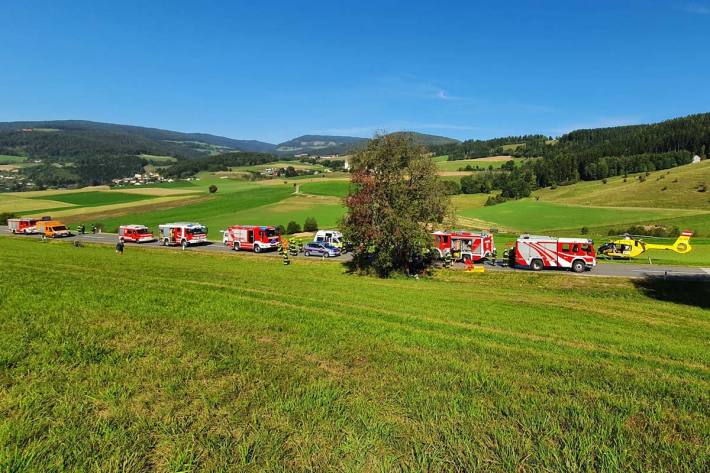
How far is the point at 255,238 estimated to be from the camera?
4644cm

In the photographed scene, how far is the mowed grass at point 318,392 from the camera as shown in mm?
4145

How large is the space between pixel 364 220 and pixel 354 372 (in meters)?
24.2

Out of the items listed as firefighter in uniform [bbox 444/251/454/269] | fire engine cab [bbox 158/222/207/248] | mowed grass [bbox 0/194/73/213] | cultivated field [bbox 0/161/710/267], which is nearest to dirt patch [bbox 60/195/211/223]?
cultivated field [bbox 0/161/710/267]

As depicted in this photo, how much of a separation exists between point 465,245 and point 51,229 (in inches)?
2363

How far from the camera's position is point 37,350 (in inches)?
250

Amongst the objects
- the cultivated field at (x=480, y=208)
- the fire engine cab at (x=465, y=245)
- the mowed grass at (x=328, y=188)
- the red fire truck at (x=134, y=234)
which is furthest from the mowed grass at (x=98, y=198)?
the fire engine cab at (x=465, y=245)

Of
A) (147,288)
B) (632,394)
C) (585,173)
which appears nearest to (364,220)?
(147,288)

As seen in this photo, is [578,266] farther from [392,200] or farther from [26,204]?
[26,204]

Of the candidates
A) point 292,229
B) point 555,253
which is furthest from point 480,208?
point 555,253

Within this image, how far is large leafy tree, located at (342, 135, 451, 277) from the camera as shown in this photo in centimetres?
2977

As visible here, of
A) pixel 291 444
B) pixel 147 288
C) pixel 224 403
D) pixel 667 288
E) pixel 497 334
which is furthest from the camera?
pixel 667 288

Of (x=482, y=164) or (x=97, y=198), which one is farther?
(x=482, y=164)

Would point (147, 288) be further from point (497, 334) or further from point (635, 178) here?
point (635, 178)

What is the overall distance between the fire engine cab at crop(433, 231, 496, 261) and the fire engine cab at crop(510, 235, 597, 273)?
12.4ft
